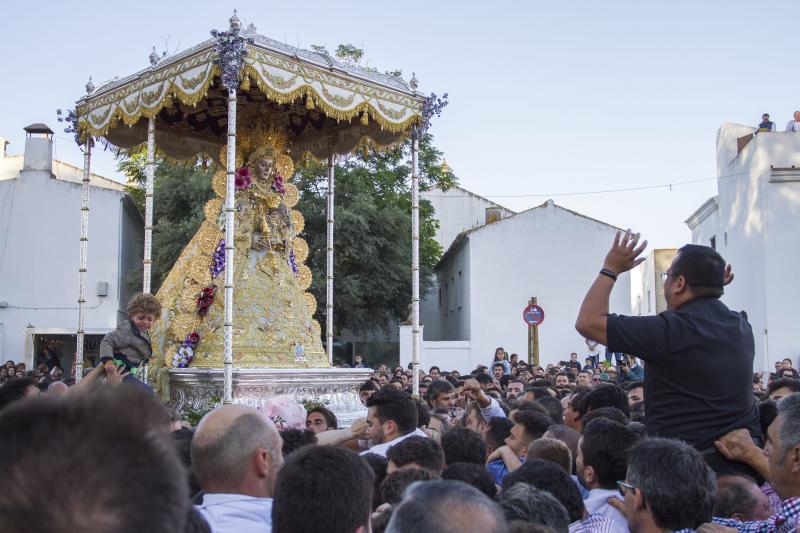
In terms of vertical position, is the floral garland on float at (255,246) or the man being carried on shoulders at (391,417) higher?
the floral garland on float at (255,246)

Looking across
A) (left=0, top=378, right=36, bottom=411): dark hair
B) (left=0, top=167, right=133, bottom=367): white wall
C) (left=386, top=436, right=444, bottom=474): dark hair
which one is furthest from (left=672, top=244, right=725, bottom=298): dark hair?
(left=0, top=167, right=133, bottom=367): white wall

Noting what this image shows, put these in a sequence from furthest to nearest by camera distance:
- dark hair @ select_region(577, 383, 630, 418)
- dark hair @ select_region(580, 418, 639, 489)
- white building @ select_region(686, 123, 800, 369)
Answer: white building @ select_region(686, 123, 800, 369) < dark hair @ select_region(577, 383, 630, 418) < dark hair @ select_region(580, 418, 639, 489)

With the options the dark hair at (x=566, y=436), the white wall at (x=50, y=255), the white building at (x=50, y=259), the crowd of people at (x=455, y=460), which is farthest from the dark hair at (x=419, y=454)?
the white wall at (x=50, y=255)

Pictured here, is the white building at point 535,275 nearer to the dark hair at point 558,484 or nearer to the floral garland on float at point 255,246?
the floral garland on float at point 255,246

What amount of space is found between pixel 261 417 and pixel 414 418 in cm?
215

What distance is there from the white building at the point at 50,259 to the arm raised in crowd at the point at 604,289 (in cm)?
2349

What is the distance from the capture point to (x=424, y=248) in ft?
101

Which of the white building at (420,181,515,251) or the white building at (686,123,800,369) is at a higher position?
Result: the white building at (420,181,515,251)

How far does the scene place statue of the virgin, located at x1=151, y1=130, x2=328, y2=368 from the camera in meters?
11.1

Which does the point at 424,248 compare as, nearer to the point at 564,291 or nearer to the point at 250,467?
the point at 564,291

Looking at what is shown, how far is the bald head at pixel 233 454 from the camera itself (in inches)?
119

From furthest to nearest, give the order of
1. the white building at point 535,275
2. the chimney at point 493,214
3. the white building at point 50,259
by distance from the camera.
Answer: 1. the chimney at point 493,214
2. the white building at point 535,275
3. the white building at point 50,259

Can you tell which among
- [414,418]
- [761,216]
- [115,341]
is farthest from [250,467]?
[761,216]

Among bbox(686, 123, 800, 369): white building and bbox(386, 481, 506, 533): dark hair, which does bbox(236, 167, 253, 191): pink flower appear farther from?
bbox(686, 123, 800, 369): white building
